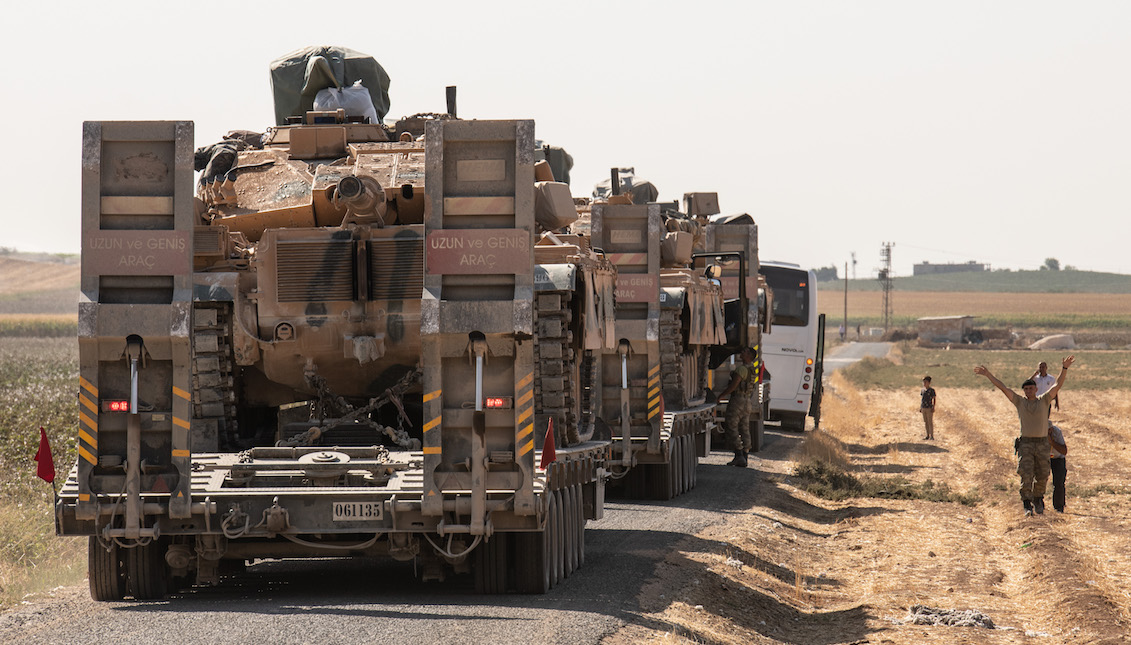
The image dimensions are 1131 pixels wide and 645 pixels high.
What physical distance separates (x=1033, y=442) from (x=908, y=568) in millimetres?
4322

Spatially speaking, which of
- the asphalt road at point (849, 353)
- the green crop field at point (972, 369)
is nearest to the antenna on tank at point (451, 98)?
the green crop field at point (972, 369)

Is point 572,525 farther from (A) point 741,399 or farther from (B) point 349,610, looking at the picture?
(A) point 741,399

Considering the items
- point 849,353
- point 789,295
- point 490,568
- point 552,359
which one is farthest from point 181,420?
point 849,353

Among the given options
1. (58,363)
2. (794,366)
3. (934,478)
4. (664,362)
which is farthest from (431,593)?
(58,363)

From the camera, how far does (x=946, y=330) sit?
11975 centimetres

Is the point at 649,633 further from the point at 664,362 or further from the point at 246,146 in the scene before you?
the point at 664,362

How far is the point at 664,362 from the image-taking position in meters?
22.7

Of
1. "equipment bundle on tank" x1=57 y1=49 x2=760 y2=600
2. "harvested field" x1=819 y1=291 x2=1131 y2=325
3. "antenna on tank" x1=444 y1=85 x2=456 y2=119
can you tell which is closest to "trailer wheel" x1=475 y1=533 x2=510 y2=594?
"equipment bundle on tank" x1=57 y1=49 x2=760 y2=600

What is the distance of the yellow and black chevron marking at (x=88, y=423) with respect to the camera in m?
11.8

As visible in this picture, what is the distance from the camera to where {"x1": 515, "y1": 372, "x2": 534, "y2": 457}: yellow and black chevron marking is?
462 inches

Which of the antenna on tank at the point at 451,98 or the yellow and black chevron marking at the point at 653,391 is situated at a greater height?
the antenna on tank at the point at 451,98

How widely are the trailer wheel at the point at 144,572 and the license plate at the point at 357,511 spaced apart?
5.44 ft

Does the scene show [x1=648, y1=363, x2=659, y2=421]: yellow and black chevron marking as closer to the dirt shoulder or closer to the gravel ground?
the dirt shoulder

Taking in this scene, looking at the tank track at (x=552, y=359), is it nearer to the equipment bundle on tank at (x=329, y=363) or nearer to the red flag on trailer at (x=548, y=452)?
the equipment bundle on tank at (x=329, y=363)
